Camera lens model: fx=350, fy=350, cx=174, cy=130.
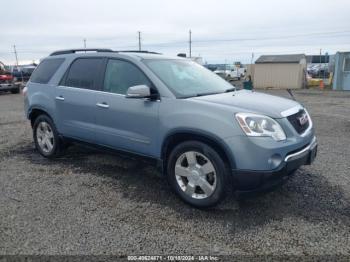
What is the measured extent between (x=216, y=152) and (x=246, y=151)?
359 mm

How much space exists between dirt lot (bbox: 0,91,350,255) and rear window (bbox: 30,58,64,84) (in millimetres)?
1497

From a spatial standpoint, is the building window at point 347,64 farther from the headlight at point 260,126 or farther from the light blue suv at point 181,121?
the headlight at point 260,126

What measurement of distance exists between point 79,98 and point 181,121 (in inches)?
76.9

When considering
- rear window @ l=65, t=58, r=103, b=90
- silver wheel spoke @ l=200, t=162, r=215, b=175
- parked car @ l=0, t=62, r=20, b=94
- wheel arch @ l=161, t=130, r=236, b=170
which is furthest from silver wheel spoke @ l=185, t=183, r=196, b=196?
parked car @ l=0, t=62, r=20, b=94

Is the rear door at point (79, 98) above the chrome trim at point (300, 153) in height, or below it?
above

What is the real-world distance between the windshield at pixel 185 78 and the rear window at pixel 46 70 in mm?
1973

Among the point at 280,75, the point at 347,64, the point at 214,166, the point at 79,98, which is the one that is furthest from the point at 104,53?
the point at 280,75

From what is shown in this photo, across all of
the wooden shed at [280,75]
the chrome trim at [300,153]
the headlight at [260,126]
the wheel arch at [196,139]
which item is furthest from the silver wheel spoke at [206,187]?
the wooden shed at [280,75]

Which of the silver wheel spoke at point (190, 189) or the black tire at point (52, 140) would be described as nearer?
the silver wheel spoke at point (190, 189)

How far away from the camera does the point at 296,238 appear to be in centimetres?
334

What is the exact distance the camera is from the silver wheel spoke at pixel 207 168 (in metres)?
3.81

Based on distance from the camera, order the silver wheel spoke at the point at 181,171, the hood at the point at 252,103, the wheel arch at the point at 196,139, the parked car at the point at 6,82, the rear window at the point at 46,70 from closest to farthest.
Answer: the wheel arch at the point at 196,139
the hood at the point at 252,103
the silver wheel spoke at the point at 181,171
the rear window at the point at 46,70
the parked car at the point at 6,82

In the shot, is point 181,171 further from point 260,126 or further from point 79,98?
point 79,98

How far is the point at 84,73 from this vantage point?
5262 millimetres
